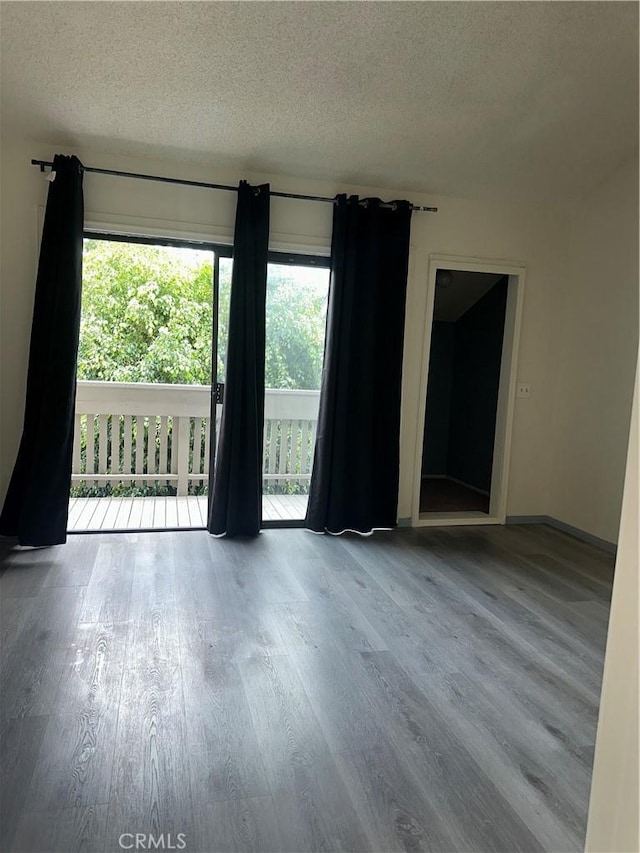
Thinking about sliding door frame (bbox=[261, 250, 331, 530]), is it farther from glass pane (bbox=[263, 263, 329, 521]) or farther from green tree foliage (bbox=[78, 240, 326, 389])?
green tree foliage (bbox=[78, 240, 326, 389])

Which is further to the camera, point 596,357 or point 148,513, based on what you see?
point 148,513

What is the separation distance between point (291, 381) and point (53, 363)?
1617 millimetres

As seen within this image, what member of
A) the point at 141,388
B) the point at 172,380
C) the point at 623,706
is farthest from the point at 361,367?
the point at 623,706

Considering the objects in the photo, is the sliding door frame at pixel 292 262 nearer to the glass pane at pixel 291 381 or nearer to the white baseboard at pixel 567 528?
the glass pane at pixel 291 381

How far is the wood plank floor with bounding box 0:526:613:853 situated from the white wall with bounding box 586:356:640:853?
0.82 meters

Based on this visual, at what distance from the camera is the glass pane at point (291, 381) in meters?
4.25

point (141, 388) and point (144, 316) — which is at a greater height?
point (144, 316)

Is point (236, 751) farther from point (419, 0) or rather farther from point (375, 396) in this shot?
point (419, 0)

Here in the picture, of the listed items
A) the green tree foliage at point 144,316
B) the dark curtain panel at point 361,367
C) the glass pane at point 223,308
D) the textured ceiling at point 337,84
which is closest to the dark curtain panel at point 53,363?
the textured ceiling at point 337,84

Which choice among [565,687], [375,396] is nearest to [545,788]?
[565,687]

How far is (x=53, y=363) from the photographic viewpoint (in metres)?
3.61

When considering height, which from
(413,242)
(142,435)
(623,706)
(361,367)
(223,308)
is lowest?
(142,435)

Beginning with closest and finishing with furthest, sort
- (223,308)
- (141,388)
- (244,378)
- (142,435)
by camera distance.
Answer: (244,378), (223,308), (141,388), (142,435)

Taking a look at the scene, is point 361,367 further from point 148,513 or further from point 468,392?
point 468,392
